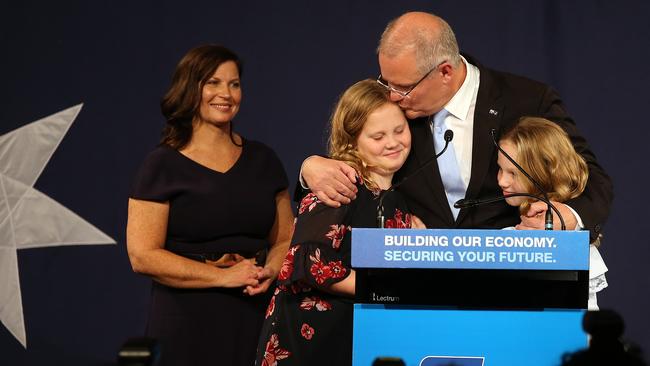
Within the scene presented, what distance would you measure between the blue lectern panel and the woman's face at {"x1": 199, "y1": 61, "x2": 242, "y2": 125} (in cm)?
161

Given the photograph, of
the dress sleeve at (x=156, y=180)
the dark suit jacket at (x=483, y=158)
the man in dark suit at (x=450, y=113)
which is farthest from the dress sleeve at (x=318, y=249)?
the dress sleeve at (x=156, y=180)

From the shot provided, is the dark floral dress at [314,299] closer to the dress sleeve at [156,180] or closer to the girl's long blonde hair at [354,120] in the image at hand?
the girl's long blonde hair at [354,120]

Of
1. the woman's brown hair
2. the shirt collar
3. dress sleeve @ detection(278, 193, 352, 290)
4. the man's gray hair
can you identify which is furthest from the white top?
the woman's brown hair

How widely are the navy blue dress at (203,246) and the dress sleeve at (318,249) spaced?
0.68 metres

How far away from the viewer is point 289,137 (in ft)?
12.8

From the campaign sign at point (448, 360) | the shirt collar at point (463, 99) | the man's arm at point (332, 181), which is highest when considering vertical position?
the shirt collar at point (463, 99)

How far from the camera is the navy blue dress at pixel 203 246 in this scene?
9.96ft

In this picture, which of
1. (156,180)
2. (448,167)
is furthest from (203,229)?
(448,167)

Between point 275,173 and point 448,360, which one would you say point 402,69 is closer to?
point 275,173

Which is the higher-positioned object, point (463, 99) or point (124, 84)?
point (124, 84)

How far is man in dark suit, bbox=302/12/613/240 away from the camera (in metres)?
2.55

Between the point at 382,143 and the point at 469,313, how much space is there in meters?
0.87

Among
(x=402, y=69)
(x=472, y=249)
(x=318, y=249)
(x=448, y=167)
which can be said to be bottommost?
(x=472, y=249)

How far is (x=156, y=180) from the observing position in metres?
3.05
